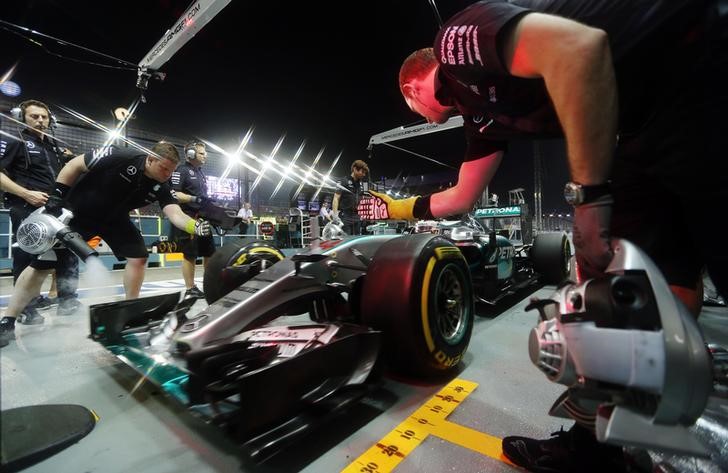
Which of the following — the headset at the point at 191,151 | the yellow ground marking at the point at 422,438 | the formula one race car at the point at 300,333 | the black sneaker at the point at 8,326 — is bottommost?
the yellow ground marking at the point at 422,438

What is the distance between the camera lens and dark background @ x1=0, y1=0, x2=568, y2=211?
4797mm

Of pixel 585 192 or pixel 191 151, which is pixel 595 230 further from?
pixel 191 151

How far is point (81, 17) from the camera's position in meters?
4.72

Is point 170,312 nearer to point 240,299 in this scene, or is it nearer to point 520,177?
point 240,299

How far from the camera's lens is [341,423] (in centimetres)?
117

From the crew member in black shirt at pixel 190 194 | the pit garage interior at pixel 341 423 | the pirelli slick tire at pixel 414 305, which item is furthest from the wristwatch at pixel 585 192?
the crew member in black shirt at pixel 190 194

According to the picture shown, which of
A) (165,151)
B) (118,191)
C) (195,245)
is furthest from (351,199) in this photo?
(118,191)

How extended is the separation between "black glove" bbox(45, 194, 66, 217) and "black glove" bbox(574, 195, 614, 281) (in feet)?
7.99

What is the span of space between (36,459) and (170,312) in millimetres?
1342

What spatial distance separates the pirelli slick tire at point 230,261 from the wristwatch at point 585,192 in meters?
1.56

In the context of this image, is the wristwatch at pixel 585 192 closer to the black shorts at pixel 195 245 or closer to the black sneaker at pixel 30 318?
the black shorts at pixel 195 245

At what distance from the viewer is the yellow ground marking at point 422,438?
96 centimetres

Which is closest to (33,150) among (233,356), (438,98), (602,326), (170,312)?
(170,312)

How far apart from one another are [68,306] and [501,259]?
151 inches
